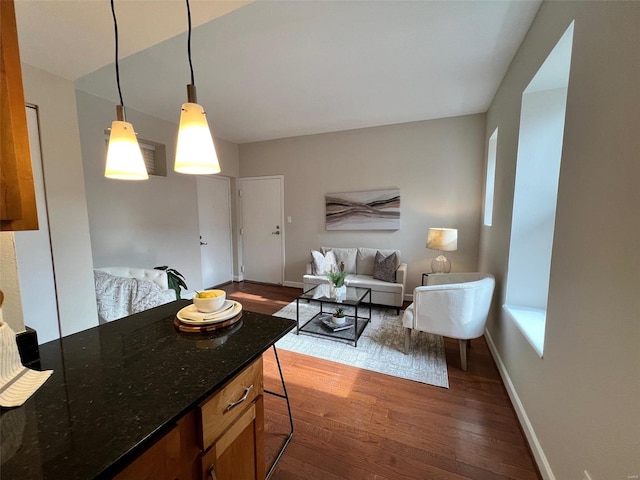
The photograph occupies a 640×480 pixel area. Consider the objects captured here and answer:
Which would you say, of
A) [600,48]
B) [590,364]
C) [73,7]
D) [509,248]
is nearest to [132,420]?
[590,364]

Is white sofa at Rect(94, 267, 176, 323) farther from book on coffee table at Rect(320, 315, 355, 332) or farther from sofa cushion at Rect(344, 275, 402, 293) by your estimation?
sofa cushion at Rect(344, 275, 402, 293)

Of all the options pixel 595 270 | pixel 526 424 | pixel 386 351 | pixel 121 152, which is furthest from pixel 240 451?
pixel 386 351

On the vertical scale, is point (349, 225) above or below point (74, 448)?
above

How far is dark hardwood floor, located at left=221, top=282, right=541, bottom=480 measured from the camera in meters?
1.40

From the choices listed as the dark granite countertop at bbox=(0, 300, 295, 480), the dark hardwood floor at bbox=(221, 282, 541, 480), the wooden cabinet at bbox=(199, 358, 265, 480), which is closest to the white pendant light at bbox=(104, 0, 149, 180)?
the dark granite countertop at bbox=(0, 300, 295, 480)

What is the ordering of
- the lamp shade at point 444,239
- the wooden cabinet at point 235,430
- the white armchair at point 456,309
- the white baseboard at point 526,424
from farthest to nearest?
the lamp shade at point 444,239 < the white armchair at point 456,309 < the white baseboard at point 526,424 < the wooden cabinet at point 235,430

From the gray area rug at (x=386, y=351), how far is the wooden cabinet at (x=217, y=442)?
56.5 inches

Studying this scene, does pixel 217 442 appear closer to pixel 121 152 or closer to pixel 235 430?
pixel 235 430

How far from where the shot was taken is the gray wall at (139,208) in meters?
2.82

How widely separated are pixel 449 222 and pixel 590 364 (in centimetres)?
297

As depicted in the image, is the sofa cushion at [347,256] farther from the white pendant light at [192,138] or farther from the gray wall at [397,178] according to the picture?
the white pendant light at [192,138]

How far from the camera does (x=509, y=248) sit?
2002 millimetres

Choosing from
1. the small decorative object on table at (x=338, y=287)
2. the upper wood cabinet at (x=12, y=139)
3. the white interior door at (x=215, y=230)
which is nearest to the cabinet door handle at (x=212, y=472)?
the upper wood cabinet at (x=12, y=139)

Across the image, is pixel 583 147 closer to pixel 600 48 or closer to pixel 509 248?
pixel 600 48
